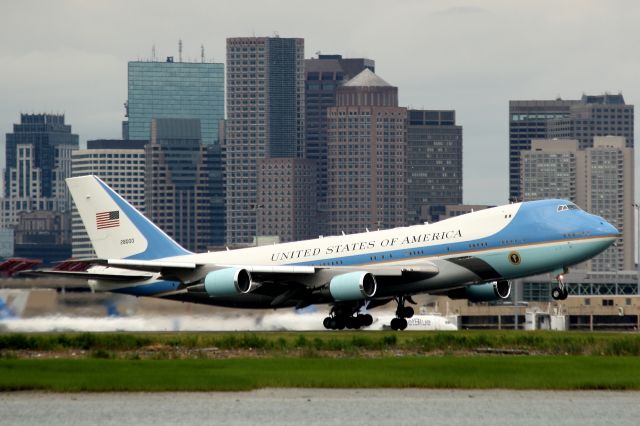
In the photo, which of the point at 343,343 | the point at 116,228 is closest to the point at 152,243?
the point at 116,228

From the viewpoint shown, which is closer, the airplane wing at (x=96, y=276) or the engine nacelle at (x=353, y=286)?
the engine nacelle at (x=353, y=286)

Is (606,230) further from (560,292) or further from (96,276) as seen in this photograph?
(96,276)

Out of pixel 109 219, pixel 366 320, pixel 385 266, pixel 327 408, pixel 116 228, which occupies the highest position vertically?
pixel 109 219

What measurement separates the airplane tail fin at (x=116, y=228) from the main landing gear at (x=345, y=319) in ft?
36.8

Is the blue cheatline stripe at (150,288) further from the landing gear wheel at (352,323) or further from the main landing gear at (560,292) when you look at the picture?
the main landing gear at (560,292)

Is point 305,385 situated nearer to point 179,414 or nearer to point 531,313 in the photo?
point 179,414

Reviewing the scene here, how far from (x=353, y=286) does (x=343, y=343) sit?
39.1 feet

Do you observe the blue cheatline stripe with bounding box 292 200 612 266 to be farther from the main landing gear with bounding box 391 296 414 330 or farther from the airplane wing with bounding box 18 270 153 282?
the airplane wing with bounding box 18 270 153 282

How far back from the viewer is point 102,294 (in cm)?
9169

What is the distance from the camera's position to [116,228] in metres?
96.2

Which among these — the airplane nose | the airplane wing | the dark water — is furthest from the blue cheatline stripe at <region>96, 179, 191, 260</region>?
the dark water

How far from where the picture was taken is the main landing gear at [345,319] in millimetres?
88375

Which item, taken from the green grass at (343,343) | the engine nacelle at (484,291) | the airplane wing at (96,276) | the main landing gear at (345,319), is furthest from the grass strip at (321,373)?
the engine nacelle at (484,291)

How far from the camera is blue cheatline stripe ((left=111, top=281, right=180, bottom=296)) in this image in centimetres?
9179
